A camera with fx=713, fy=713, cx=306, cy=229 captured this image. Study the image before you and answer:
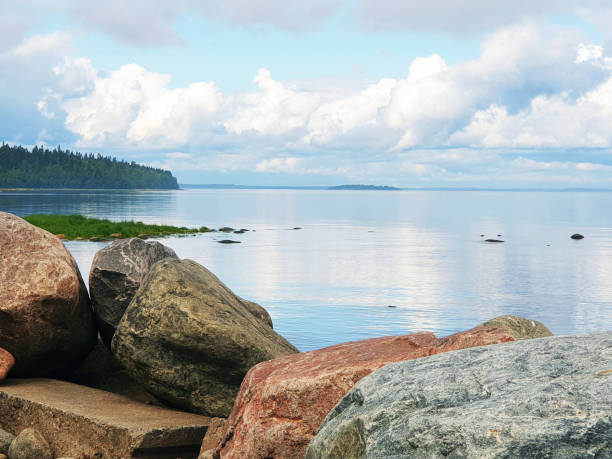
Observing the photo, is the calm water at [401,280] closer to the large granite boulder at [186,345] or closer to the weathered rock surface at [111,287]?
the weathered rock surface at [111,287]

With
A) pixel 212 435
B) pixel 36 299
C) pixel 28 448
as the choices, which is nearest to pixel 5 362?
pixel 36 299

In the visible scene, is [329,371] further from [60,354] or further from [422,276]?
[422,276]

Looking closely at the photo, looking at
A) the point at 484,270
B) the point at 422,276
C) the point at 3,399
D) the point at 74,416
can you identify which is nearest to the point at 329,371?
the point at 74,416

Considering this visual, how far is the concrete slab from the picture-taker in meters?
9.45

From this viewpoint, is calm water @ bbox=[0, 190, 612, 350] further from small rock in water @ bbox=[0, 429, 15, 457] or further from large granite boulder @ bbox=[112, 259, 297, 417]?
small rock in water @ bbox=[0, 429, 15, 457]

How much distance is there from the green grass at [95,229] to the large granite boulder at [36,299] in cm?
5084

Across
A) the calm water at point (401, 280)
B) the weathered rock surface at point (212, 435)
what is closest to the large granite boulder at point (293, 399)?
the weathered rock surface at point (212, 435)

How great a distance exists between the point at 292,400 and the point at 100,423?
10.9ft

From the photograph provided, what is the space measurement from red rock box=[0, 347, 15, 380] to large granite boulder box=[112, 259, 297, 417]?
199 cm

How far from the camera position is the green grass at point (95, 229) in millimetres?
63125

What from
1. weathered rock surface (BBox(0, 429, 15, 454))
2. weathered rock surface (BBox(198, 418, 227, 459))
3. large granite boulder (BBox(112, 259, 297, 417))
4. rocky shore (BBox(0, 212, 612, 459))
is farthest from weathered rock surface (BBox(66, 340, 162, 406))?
weathered rock surface (BBox(198, 418, 227, 459))

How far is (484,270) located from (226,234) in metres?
33.0

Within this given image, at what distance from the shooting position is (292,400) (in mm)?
7797

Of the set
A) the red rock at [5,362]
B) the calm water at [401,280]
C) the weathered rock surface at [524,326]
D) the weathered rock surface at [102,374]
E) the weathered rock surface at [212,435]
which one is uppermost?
the weathered rock surface at [524,326]
